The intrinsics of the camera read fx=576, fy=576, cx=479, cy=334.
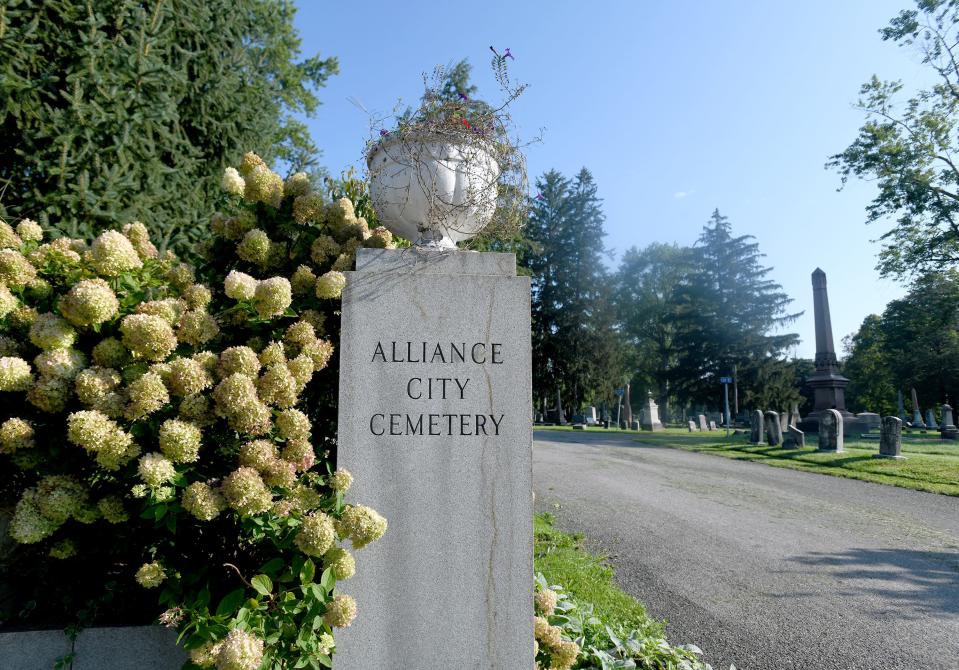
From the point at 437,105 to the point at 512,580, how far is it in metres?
2.56

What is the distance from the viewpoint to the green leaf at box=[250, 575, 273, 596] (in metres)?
2.20

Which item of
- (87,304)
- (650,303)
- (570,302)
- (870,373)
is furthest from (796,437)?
(870,373)

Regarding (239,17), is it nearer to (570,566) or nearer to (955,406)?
(570,566)

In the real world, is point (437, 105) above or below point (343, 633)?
above

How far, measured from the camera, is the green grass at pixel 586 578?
3.78m

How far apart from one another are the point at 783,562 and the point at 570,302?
34501 mm

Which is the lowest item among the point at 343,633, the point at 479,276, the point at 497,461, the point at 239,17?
the point at 343,633

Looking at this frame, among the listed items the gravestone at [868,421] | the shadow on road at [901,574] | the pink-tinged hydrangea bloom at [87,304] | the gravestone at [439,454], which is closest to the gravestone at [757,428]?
the gravestone at [868,421]

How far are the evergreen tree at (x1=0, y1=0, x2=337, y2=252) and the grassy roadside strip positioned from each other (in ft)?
15.4

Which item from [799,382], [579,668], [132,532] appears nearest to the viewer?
[132,532]

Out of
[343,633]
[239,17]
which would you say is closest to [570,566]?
[343,633]

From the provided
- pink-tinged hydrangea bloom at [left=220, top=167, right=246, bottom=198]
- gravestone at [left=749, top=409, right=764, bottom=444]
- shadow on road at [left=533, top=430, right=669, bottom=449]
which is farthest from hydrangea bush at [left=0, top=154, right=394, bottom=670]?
gravestone at [left=749, top=409, right=764, bottom=444]

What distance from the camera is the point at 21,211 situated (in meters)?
4.80

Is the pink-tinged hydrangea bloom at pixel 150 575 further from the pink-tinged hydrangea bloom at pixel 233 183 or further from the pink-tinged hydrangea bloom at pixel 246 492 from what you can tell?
the pink-tinged hydrangea bloom at pixel 233 183
